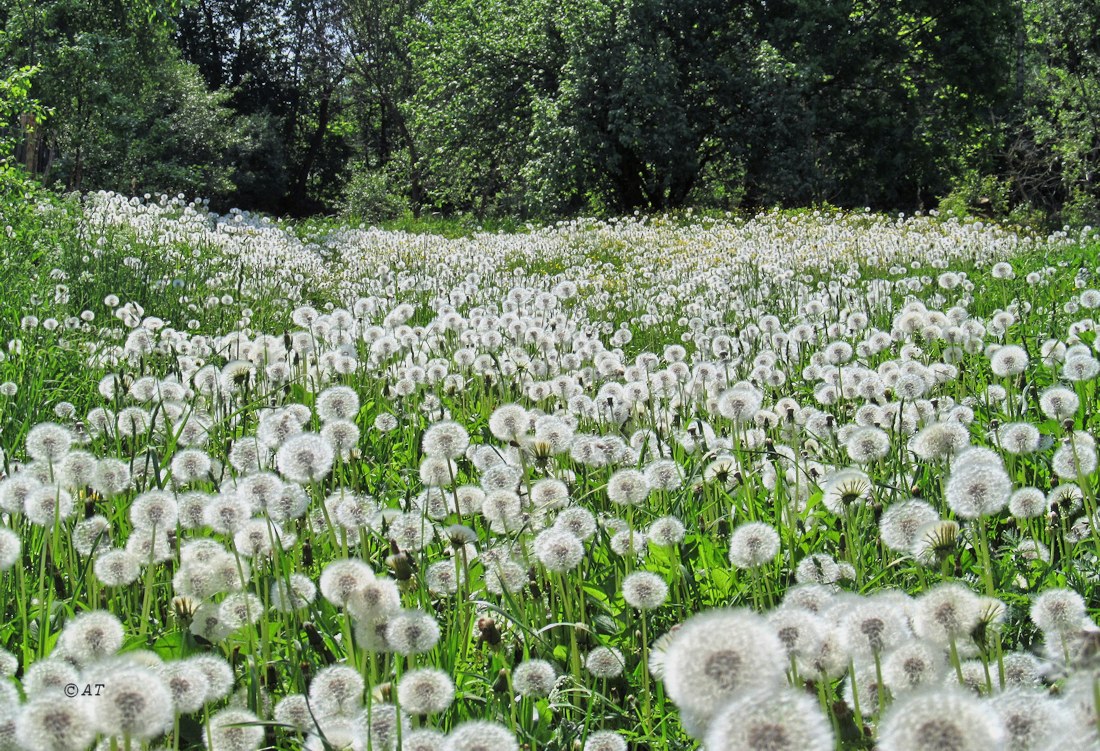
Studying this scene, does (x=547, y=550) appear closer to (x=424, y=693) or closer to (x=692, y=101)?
(x=424, y=693)

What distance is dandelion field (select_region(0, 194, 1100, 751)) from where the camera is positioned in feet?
4.32

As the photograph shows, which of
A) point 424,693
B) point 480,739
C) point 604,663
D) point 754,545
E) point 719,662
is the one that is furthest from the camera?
point 604,663

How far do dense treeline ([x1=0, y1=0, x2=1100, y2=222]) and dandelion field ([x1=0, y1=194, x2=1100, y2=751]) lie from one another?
19344 millimetres

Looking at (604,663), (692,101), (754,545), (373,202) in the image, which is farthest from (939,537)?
(373,202)

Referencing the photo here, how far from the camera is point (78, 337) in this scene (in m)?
6.31

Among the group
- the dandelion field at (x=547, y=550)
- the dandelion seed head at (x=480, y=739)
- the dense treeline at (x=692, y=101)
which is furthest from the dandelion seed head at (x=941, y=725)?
the dense treeline at (x=692, y=101)

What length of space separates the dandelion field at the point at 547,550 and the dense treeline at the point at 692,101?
63.5 ft

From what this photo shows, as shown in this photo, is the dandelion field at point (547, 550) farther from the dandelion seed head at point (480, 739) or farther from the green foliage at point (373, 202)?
the green foliage at point (373, 202)

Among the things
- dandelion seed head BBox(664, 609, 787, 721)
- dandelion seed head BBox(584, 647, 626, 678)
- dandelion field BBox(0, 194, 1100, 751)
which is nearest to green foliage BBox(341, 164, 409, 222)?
dandelion field BBox(0, 194, 1100, 751)

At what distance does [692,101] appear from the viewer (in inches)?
1049

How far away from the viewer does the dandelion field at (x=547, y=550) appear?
1.32m

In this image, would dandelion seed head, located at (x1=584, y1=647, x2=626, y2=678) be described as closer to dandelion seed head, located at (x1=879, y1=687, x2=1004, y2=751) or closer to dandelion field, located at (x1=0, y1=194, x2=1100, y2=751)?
dandelion field, located at (x1=0, y1=194, x2=1100, y2=751)

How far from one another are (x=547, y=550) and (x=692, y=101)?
26.0 meters

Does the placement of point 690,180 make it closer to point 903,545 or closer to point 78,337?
point 78,337
